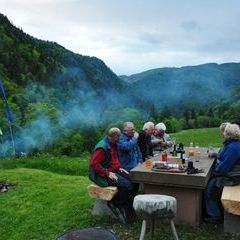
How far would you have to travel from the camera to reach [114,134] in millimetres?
6797

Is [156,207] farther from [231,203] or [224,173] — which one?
[224,173]

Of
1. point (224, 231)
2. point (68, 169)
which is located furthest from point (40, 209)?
point (68, 169)

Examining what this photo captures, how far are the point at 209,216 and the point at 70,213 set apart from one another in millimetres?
2289

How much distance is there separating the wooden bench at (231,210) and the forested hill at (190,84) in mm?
43611

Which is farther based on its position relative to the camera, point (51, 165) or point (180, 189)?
point (51, 165)

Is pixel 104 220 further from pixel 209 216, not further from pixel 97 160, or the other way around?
pixel 209 216

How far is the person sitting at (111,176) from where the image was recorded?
667cm

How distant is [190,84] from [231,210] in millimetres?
69917

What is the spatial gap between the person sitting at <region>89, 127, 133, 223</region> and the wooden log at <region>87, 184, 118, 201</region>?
8 cm

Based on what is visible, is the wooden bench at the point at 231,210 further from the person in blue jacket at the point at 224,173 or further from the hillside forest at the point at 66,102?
the hillside forest at the point at 66,102

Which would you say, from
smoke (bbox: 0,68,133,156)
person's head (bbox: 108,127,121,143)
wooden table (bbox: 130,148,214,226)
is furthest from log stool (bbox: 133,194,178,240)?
smoke (bbox: 0,68,133,156)

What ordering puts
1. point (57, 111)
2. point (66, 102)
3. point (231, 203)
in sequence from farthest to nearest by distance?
1. point (66, 102)
2. point (57, 111)
3. point (231, 203)

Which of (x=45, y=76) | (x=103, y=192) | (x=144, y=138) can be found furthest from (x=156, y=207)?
(x=45, y=76)

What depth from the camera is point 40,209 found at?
7.79 m
